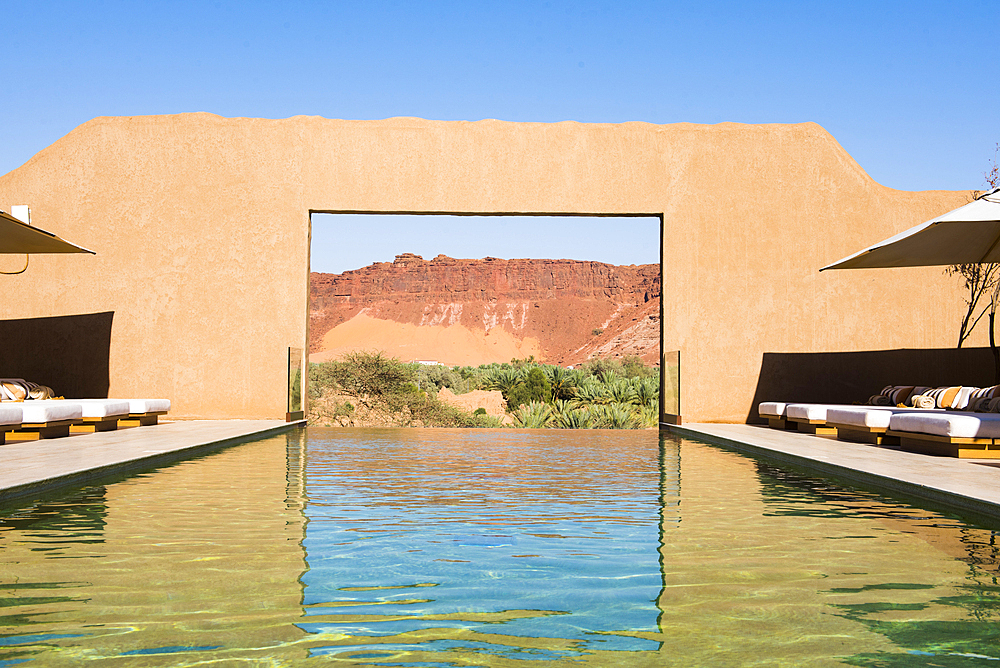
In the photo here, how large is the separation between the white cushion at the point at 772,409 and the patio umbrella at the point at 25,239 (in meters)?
8.45

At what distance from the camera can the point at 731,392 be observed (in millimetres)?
12680

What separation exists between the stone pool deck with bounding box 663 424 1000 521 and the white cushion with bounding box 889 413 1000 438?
0.23 m

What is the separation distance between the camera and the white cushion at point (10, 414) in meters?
7.79

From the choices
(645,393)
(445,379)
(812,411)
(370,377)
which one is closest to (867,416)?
(812,411)

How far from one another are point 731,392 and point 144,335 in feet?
27.4

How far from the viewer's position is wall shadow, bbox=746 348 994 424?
12297mm

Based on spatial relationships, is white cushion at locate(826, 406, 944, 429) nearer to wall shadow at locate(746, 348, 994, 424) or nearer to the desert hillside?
wall shadow at locate(746, 348, 994, 424)

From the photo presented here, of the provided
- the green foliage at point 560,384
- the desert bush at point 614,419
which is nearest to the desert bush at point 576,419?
the desert bush at point 614,419

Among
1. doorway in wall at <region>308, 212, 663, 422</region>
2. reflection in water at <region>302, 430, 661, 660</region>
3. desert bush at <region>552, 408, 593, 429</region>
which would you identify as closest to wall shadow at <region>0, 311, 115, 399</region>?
reflection in water at <region>302, 430, 661, 660</region>

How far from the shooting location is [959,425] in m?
7.21

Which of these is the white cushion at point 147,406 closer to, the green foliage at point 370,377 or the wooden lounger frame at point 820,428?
the wooden lounger frame at point 820,428

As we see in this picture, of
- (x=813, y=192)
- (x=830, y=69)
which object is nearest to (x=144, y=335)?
(x=813, y=192)

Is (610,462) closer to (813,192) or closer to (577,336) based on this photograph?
(813,192)

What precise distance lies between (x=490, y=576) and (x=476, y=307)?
72947mm
